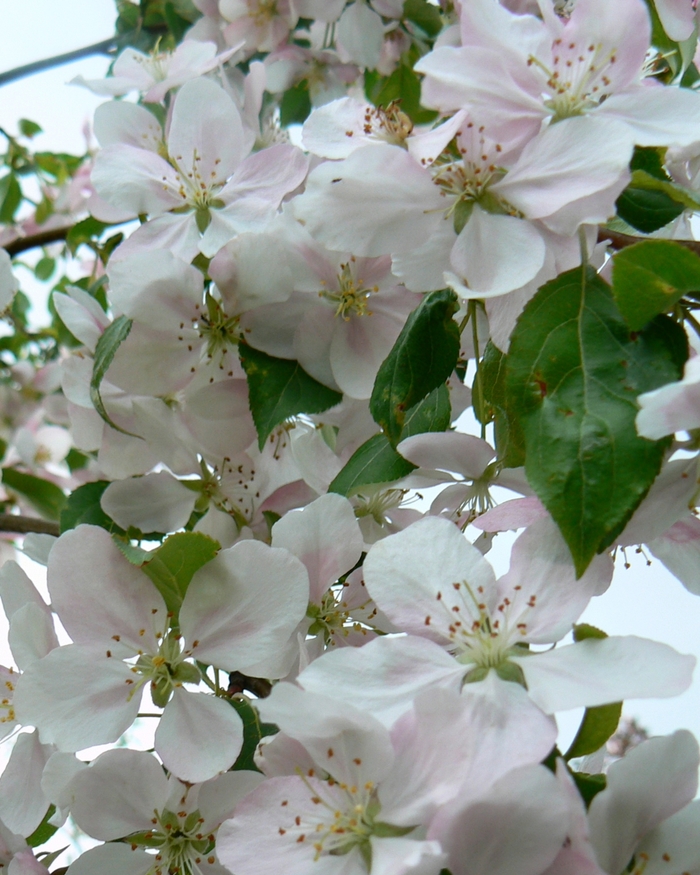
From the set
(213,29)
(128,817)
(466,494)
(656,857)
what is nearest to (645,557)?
(466,494)

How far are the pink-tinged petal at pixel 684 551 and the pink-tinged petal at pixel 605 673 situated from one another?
138mm

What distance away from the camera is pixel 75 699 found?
25.1 inches

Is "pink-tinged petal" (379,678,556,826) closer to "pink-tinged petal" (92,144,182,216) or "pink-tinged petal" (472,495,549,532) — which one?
"pink-tinged petal" (472,495,549,532)

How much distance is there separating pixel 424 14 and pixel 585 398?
100 cm

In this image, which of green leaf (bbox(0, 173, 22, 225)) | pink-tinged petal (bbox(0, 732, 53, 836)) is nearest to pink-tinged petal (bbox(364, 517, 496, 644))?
pink-tinged petal (bbox(0, 732, 53, 836))

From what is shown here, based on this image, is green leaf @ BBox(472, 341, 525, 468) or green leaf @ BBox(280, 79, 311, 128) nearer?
green leaf @ BBox(472, 341, 525, 468)

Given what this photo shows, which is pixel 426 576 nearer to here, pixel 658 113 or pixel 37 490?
pixel 658 113

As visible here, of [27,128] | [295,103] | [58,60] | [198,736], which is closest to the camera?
[198,736]

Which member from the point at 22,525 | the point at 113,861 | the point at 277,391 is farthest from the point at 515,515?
the point at 22,525

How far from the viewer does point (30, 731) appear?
0.73 m

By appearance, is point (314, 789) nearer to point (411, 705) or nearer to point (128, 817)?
point (411, 705)

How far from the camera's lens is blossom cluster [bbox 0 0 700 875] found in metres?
0.48

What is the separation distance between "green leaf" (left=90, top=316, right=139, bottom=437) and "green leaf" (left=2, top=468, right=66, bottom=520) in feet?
2.68

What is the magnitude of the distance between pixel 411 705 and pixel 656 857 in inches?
6.0
